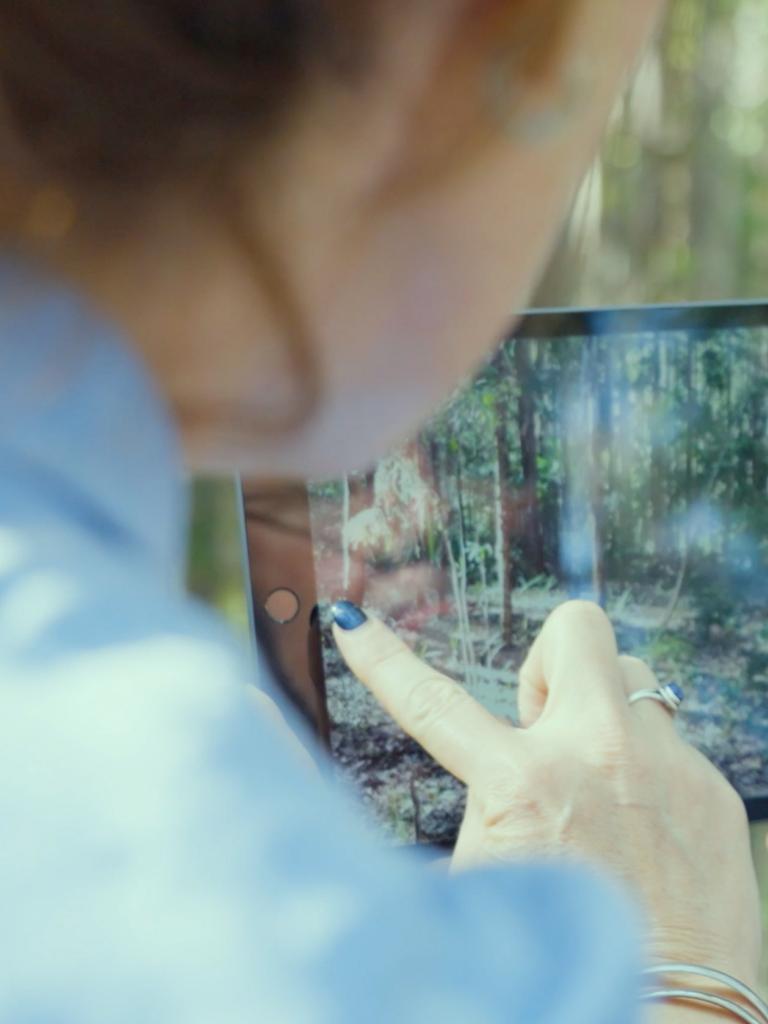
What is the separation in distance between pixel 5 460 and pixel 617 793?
1.09 ft

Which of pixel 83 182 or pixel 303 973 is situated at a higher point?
pixel 83 182

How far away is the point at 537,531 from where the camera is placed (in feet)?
1.72

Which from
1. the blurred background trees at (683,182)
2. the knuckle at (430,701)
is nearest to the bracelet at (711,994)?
the knuckle at (430,701)

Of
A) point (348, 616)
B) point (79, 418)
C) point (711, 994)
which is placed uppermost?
point (79, 418)

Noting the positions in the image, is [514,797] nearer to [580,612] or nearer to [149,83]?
[580,612]

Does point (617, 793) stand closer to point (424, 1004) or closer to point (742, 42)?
point (424, 1004)

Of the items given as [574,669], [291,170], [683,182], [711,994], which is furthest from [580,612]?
[683,182]

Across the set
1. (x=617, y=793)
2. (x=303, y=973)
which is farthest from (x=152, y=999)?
(x=617, y=793)

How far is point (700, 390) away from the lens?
547 mm

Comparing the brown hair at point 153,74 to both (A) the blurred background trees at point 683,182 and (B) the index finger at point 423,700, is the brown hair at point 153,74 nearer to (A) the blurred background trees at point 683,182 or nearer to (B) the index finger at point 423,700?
(B) the index finger at point 423,700

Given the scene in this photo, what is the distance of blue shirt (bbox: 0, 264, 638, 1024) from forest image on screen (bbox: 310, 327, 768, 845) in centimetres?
34

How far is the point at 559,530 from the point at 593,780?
130 millimetres

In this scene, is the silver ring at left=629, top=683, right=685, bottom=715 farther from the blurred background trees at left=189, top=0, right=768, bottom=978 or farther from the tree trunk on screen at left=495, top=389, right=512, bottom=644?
the blurred background trees at left=189, top=0, right=768, bottom=978

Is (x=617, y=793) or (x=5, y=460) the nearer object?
(x=5, y=460)
